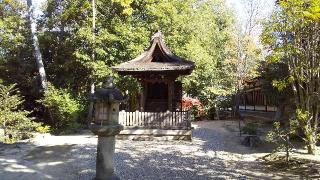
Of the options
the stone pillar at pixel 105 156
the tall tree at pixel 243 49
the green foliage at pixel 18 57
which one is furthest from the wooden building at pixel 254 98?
the stone pillar at pixel 105 156

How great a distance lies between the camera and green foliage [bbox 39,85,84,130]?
21.6 metres

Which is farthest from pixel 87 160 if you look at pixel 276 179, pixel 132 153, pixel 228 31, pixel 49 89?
pixel 228 31

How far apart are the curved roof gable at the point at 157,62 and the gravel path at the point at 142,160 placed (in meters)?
3.78

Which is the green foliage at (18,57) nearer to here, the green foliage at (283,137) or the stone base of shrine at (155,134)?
the stone base of shrine at (155,134)

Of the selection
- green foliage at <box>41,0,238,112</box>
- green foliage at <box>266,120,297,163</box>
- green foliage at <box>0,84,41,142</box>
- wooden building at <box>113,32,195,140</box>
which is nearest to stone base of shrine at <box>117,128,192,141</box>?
wooden building at <box>113,32,195,140</box>

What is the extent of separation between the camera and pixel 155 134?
17.2 m

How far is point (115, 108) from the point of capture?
8.57 meters

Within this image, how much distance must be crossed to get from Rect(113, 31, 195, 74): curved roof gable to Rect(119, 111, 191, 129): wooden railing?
2289 mm

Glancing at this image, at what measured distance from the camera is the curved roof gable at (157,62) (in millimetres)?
17280

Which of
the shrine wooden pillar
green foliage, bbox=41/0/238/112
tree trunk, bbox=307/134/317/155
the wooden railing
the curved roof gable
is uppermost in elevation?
green foliage, bbox=41/0/238/112

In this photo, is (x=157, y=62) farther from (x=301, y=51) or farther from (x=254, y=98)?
(x=254, y=98)

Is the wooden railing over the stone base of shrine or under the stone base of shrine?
over

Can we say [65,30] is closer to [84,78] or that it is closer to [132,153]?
[84,78]

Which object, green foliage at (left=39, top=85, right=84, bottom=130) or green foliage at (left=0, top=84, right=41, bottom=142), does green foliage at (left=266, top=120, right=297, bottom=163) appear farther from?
green foliage at (left=39, top=85, right=84, bottom=130)
